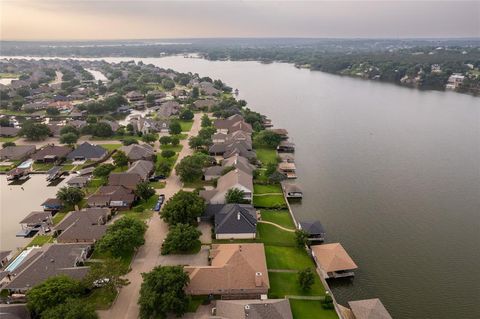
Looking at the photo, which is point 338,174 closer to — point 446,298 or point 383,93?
point 446,298

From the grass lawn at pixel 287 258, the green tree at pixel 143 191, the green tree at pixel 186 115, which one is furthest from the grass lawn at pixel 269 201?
the green tree at pixel 186 115

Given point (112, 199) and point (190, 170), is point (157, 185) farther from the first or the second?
point (112, 199)

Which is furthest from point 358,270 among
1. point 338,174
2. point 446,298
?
point 338,174

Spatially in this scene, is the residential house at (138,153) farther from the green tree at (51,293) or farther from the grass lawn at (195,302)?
the grass lawn at (195,302)

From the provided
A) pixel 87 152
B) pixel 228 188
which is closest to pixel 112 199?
pixel 228 188

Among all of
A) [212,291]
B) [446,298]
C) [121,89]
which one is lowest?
[446,298]
